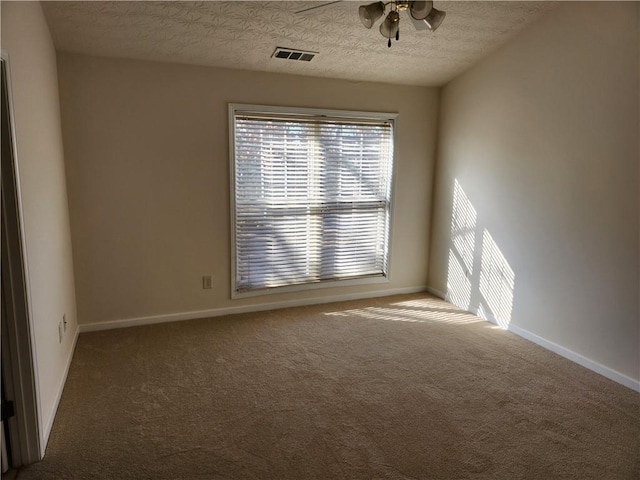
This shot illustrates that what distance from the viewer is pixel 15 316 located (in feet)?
6.08

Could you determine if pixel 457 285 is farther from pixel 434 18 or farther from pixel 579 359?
pixel 434 18

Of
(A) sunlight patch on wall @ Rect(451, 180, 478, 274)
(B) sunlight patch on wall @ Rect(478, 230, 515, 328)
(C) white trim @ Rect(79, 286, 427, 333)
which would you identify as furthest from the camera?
(A) sunlight patch on wall @ Rect(451, 180, 478, 274)

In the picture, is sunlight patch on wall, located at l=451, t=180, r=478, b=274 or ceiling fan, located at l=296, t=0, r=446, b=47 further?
sunlight patch on wall, located at l=451, t=180, r=478, b=274

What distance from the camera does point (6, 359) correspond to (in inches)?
73.3

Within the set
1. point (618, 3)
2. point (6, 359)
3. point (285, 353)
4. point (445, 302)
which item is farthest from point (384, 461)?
point (618, 3)

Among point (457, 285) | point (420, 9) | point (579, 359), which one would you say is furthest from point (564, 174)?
point (420, 9)

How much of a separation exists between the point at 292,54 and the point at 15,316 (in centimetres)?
271

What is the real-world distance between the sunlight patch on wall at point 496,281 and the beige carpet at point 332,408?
0.24 m

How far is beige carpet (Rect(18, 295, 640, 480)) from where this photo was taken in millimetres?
2000

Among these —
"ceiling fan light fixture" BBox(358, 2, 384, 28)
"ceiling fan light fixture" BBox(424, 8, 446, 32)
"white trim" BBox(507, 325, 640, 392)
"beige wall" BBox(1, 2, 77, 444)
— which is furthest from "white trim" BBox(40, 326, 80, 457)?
"white trim" BBox(507, 325, 640, 392)

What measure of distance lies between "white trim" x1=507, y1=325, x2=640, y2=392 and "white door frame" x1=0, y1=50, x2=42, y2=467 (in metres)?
3.49

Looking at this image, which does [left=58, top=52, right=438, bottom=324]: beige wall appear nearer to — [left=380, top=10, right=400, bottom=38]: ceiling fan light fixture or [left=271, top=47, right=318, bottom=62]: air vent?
[left=271, top=47, right=318, bottom=62]: air vent

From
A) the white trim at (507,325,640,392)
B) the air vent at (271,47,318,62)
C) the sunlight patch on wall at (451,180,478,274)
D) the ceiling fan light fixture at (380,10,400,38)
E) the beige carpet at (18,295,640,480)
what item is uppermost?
the air vent at (271,47,318,62)

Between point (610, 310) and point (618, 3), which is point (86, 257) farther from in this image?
point (618, 3)
